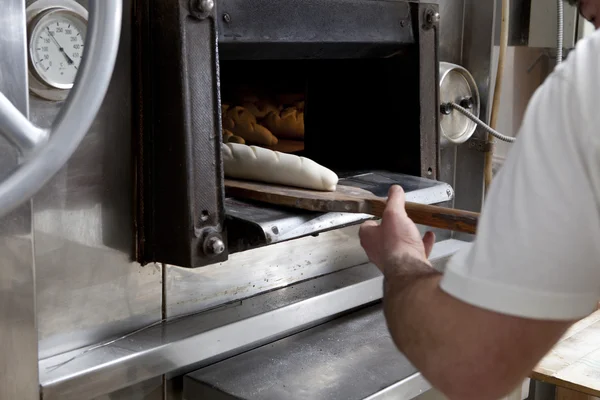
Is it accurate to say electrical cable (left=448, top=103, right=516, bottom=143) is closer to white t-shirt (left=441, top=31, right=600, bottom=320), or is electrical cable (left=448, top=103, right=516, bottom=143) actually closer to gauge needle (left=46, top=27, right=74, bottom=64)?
gauge needle (left=46, top=27, right=74, bottom=64)

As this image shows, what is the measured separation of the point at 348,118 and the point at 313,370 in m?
0.67

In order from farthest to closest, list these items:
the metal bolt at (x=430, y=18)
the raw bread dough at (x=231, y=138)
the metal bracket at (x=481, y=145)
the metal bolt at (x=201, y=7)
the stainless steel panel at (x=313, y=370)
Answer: the metal bracket at (x=481, y=145)
the raw bread dough at (x=231, y=138)
the metal bolt at (x=430, y=18)
the stainless steel panel at (x=313, y=370)
the metal bolt at (x=201, y=7)

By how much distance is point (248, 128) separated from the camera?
2111mm

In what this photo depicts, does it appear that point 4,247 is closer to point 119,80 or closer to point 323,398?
point 119,80

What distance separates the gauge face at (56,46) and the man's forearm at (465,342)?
0.65 m

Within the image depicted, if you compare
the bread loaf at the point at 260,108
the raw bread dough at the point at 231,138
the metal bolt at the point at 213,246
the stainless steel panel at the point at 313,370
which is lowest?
the stainless steel panel at the point at 313,370

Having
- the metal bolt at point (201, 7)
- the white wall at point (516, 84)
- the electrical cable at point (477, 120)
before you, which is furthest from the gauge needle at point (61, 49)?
the white wall at point (516, 84)

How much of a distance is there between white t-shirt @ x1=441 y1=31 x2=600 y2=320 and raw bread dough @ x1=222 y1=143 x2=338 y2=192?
27.3 inches

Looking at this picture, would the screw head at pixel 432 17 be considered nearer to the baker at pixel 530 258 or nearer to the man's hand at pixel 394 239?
the man's hand at pixel 394 239

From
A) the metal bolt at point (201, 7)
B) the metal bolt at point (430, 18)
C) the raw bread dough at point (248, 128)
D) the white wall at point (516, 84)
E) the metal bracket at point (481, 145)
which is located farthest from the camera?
the white wall at point (516, 84)

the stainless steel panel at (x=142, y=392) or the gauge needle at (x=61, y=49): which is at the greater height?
the gauge needle at (x=61, y=49)

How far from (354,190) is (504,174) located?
75 centimetres

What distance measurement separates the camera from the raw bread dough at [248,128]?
211cm

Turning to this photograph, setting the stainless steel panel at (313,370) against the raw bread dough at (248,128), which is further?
the raw bread dough at (248,128)
